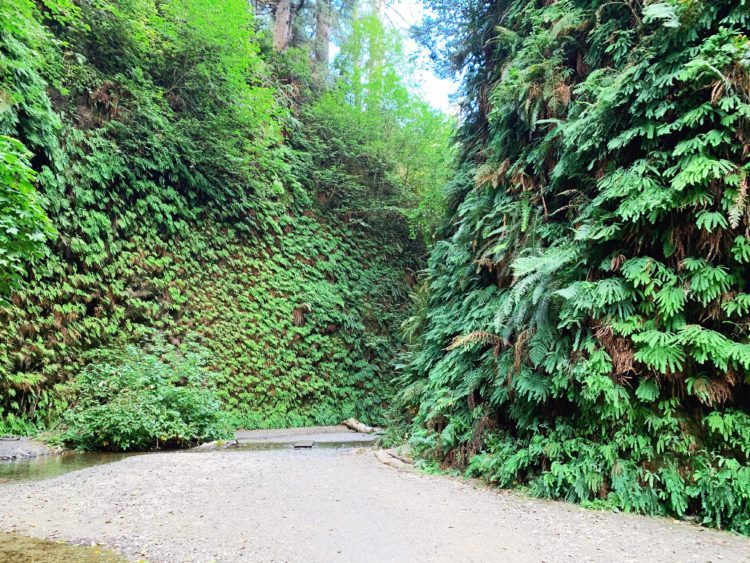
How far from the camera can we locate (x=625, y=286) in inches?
196

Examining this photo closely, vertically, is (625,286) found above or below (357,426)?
above

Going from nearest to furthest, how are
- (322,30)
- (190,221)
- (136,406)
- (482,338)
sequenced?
(482,338) → (136,406) → (190,221) → (322,30)

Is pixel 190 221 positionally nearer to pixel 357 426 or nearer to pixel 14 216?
pixel 357 426

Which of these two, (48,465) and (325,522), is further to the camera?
(48,465)

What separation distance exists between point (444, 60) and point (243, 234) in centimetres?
795

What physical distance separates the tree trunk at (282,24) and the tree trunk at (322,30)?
7.12 feet

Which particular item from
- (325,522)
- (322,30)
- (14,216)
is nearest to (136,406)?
(14,216)

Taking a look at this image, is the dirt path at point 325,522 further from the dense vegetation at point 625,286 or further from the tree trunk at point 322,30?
the tree trunk at point 322,30

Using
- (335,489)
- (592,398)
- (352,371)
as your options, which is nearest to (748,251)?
(592,398)

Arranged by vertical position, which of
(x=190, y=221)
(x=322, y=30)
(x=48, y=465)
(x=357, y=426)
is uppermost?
(x=322, y=30)

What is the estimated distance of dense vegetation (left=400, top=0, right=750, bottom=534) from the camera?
4.43 metres

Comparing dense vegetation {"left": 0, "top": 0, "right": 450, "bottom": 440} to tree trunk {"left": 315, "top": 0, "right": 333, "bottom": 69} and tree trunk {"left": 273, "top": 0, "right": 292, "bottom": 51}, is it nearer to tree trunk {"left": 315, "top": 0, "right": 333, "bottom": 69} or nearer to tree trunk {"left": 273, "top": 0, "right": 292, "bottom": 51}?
tree trunk {"left": 273, "top": 0, "right": 292, "bottom": 51}

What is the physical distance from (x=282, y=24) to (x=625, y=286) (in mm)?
21016

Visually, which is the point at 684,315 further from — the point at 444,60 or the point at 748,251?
the point at 444,60
